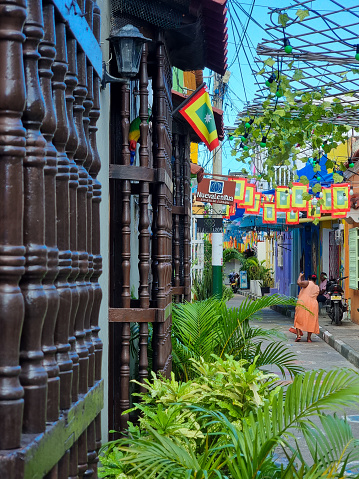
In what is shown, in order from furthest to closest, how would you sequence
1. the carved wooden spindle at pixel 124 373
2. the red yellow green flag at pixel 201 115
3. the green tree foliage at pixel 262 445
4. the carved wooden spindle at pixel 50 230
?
1. the red yellow green flag at pixel 201 115
2. the carved wooden spindle at pixel 124 373
3. the green tree foliage at pixel 262 445
4. the carved wooden spindle at pixel 50 230

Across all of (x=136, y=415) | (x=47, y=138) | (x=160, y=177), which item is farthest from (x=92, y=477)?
(x=160, y=177)

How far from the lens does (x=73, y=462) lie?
8.22 feet

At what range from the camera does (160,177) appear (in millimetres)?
5359

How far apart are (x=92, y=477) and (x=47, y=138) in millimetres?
1404

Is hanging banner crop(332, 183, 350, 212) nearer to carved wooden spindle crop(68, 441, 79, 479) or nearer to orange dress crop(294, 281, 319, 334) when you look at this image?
orange dress crop(294, 281, 319, 334)

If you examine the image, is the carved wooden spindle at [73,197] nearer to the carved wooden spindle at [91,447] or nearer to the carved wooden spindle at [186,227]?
the carved wooden spindle at [91,447]

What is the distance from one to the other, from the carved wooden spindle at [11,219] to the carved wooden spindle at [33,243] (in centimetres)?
10

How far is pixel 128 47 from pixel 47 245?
3222 mm

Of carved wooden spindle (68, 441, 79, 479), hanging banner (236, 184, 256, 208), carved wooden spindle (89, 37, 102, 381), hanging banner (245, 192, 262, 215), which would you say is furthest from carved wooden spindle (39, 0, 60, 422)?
hanging banner (245, 192, 262, 215)

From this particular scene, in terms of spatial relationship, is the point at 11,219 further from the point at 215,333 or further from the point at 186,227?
the point at 186,227

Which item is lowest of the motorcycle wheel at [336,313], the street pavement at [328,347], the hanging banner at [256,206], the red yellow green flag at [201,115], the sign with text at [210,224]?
the street pavement at [328,347]

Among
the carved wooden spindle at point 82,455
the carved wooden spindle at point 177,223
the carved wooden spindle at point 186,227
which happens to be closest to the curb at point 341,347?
the carved wooden spindle at point 186,227

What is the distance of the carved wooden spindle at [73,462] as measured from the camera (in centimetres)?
249

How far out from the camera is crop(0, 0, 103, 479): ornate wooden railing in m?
1.85
